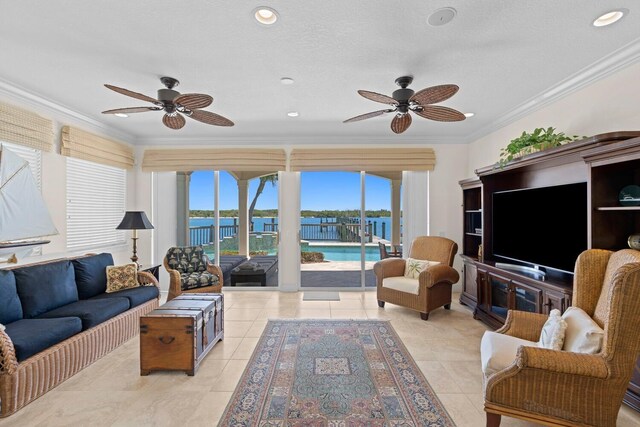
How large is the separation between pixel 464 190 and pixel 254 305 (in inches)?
144

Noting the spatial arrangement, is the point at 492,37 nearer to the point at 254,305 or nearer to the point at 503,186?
the point at 503,186

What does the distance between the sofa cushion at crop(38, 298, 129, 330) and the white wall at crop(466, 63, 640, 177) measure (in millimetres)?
5022

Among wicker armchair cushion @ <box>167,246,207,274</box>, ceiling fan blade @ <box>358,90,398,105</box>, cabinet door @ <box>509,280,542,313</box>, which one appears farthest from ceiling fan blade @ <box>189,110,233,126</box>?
cabinet door @ <box>509,280,542,313</box>

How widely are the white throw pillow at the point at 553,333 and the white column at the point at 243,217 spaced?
4.86 metres

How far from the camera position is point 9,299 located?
2621 mm

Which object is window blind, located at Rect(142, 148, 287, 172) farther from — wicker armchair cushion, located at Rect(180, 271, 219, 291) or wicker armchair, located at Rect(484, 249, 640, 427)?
wicker armchair, located at Rect(484, 249, 640, 427)

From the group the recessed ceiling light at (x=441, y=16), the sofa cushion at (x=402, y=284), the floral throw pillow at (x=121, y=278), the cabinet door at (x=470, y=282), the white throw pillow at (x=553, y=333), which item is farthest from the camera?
the cabinet door at (x=470, y=282)

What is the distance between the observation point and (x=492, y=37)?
2309mm

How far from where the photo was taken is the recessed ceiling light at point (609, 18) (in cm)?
201

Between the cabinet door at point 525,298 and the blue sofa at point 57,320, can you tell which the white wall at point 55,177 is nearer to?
the blue sofa at point 57,320

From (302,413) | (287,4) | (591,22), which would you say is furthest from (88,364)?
(591,22)

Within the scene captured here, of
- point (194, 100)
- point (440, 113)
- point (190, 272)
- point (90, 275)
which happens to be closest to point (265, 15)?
point (194, 100)

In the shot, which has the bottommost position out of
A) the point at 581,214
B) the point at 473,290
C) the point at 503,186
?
the point at 473,290

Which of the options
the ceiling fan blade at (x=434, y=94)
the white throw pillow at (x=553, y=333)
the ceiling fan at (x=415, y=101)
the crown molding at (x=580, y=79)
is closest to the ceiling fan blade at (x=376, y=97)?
the ceiling fan at (x=415, y=101)
